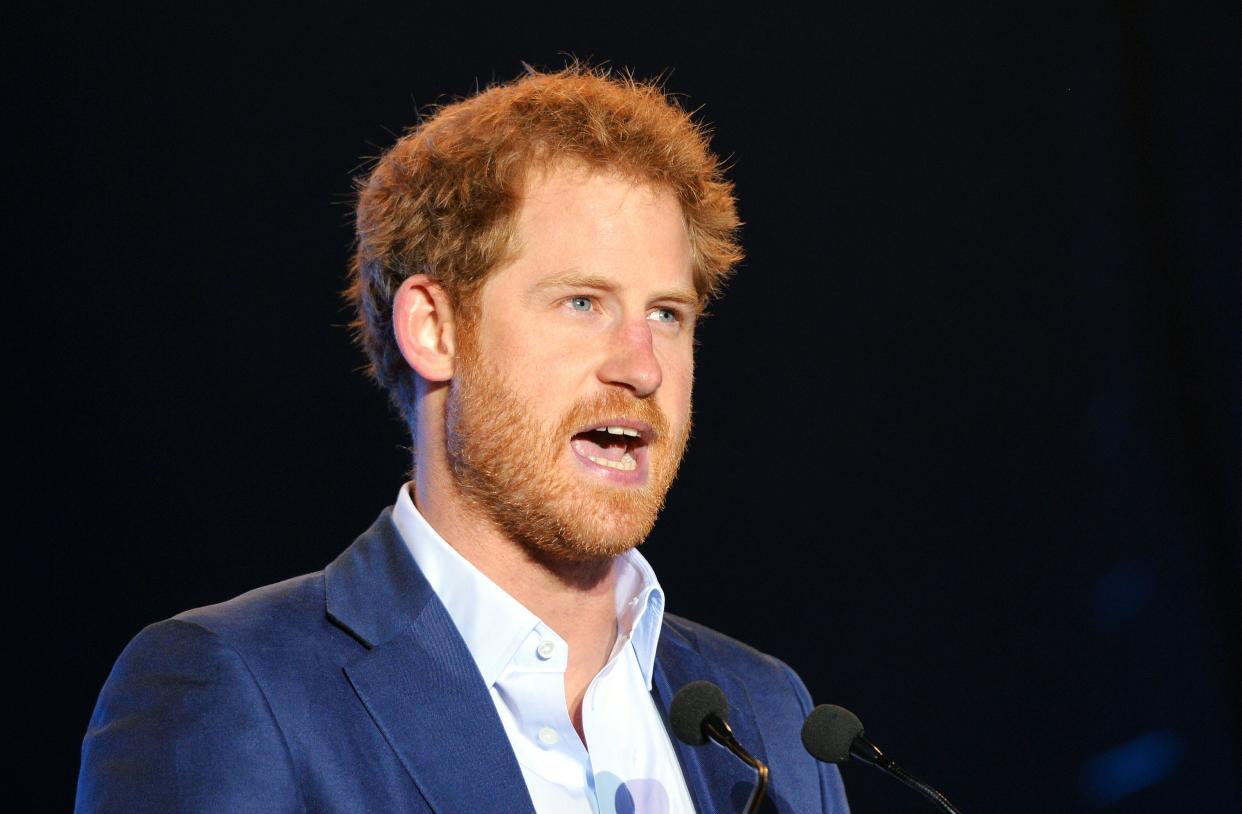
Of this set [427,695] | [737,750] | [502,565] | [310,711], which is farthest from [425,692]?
[737,750]

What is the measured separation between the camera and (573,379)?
6.83ft

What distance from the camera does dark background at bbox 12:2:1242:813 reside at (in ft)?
10.2

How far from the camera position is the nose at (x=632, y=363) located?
2.08m

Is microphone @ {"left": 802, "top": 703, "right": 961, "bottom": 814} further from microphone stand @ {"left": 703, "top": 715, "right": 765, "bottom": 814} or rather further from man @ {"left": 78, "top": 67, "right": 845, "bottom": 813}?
man @ {"left": 78, "top": 67, "right": 845, "bottom": 813}

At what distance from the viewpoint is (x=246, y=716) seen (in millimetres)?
1795

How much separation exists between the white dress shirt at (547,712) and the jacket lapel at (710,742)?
32 mm

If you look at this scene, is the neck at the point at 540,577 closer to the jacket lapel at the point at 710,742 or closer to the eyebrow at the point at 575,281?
the jacket lapel at the point at 710,742

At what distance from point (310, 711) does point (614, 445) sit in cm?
66

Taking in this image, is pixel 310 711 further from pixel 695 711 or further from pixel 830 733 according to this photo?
pixel 830 733

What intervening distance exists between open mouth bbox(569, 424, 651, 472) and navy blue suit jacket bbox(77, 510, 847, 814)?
0.34 meters

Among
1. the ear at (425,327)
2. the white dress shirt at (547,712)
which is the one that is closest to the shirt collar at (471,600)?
the white dress shirt at (547,712)

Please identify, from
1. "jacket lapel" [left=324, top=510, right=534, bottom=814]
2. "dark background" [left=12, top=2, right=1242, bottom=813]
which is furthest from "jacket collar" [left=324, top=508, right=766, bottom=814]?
"dark background" [left=12, top=2, right=1242, bottom=813]

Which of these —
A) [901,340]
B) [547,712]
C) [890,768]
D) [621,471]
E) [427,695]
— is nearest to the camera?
[890,768]

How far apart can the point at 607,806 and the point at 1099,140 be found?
259cm
